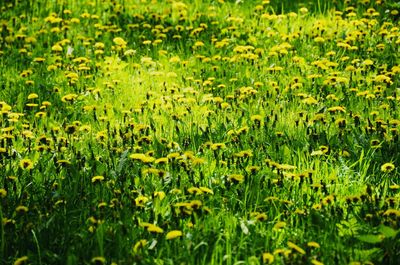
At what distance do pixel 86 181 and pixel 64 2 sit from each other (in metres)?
4.87

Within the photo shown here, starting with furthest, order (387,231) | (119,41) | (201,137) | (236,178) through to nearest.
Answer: (119,41), (201,137), (236,178), (387,231)

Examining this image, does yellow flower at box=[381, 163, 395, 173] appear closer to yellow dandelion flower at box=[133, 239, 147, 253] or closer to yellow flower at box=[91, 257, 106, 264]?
yellow dandelion flower at box=[133, 239, 147, 253]

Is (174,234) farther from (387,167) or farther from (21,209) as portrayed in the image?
(387,167)

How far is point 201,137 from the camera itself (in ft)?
13.8

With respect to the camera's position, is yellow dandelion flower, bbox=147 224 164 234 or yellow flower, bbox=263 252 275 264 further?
yellow dandelion flower, bbox=147 224 164 234

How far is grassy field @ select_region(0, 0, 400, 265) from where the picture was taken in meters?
2.84

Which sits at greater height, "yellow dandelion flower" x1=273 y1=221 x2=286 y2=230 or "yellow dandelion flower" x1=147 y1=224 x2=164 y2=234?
"yellow dandelion flower" x1=147 y1=224 x2=164 y2=234

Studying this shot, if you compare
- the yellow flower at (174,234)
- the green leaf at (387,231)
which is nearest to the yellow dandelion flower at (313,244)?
the green leaf at (387,231)

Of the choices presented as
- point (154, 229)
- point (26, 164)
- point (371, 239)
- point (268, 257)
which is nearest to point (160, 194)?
point (154, 229)

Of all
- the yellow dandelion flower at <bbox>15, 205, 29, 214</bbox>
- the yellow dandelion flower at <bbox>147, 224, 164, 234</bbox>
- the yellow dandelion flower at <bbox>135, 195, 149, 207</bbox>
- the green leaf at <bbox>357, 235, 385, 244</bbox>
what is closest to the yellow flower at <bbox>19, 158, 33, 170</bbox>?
the yellow dandelion flower at <bbox>15, 205, 29, 214</bbox>

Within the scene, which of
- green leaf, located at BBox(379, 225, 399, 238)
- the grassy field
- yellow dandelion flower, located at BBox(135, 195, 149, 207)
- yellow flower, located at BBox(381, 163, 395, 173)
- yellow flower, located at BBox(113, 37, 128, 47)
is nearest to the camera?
green leaf, located at BBox(379, 225, 399, 238)

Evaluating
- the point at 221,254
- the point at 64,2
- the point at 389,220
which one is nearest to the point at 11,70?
the point at 64,2

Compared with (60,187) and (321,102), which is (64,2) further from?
(60,187)

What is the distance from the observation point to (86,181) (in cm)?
347
